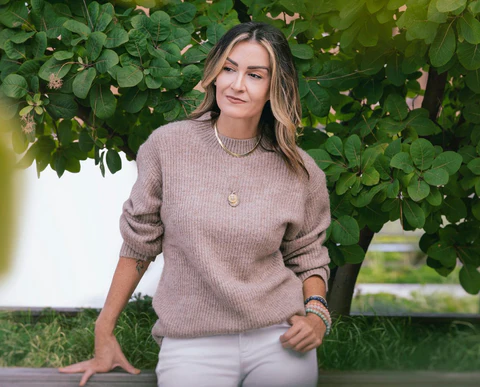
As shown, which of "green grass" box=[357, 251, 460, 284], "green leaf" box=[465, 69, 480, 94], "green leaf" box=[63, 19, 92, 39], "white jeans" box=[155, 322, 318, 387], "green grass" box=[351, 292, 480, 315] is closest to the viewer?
"white jeans" box=[155, 322, 318, 387]

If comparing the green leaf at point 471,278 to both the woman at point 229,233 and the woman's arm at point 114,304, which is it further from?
the woman's arm at point 114,304

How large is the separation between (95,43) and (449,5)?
1162mm

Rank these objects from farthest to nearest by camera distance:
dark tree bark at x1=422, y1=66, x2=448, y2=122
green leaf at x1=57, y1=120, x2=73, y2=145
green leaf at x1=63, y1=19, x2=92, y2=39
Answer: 1. dark tree bark at x1=422, y1=66, x2=448, y2=122
2. green leaf at x1=57, y1=120, x2=73, y2=145
3. green leaf at x1=63, y1=19, x2=92, y2=39

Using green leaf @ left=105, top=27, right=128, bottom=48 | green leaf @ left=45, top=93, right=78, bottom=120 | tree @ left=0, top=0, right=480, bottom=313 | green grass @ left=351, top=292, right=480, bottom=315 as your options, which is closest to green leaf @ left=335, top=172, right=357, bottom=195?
tree @ left=0, top=0, right=480, bottom=313

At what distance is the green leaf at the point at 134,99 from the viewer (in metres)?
2.30

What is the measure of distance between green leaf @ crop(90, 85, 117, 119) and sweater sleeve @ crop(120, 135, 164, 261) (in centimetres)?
59

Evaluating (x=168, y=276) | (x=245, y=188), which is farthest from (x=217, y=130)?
(x=168, y=276)

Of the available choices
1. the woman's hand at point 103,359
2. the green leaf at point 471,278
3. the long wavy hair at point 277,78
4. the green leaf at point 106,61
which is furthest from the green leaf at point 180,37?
the green leaf at point 471,278

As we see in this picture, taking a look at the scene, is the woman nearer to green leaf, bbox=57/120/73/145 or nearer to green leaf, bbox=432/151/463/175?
green leaf, bbox=432/151/463/175

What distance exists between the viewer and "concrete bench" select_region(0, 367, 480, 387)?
190 centimetres

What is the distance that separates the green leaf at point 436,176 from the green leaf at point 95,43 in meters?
1.20

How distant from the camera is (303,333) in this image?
170 cm

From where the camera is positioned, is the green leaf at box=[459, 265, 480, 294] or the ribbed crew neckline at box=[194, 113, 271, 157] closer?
the ribbed crew neckline at box=[194, 113, 271, 157]

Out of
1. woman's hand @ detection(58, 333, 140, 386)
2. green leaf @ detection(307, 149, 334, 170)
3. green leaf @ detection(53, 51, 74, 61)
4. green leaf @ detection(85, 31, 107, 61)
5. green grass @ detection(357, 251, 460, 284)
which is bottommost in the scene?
green grass @ detection(357, 251, 460, 284)
